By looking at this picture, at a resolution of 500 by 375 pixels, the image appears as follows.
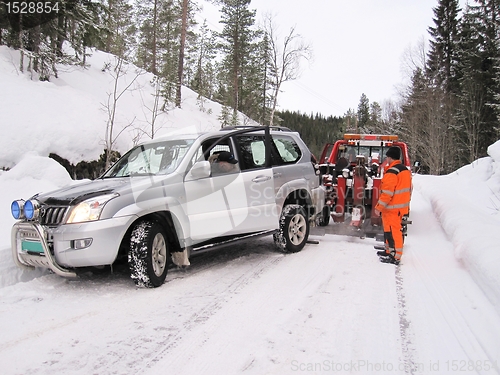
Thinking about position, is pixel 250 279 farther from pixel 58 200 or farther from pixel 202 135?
pixel 58 200

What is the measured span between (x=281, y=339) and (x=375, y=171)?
246 inches

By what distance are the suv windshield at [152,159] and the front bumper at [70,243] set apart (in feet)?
3.51

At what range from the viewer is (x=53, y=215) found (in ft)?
14.5

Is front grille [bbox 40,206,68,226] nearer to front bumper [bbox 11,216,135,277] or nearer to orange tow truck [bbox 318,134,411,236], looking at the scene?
front bumper [bbox 11,216,135,277]

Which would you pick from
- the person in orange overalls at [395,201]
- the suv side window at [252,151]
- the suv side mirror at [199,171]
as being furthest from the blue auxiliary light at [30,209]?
the person in orange overalls at [395,201]

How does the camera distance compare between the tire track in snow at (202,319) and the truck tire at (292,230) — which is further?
the truck tire at (292,230)

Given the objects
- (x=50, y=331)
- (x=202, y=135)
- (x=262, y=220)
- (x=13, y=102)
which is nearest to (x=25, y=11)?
(x=13, y=102)

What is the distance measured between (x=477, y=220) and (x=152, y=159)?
6.58 meters

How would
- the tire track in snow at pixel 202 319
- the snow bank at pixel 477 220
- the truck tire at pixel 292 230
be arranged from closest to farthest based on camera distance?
1. the tire track in snow at pixel 202 319
2. the snow bank at pixel 477 220
3. the truck tire at pixel 292 230

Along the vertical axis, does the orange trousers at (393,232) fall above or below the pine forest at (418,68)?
below

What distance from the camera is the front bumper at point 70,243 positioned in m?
4.22

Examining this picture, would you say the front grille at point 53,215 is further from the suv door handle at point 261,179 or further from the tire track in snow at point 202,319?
the suv door handle at point 261,179

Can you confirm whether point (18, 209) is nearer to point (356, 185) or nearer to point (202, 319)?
point (202, 319)

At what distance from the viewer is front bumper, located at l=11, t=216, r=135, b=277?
13.9 ft
